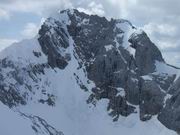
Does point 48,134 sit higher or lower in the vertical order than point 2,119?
lower

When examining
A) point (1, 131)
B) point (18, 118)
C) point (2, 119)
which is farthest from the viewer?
point (18, 118)

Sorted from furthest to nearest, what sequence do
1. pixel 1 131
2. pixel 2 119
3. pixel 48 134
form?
pixel 48 134, pixel 2 119, pixel 1 131

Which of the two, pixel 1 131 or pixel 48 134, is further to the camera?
pixel 48 134

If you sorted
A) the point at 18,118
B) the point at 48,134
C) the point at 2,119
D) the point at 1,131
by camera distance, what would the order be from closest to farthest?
the point at 1,131 → the point at 2,119 → the point at 18,118 → the point at 48,134

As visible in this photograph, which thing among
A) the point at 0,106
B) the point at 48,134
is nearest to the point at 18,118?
the point at 0,106

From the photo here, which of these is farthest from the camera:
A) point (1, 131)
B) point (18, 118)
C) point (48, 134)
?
point (48, 134)

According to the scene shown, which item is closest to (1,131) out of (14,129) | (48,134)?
(14,129)

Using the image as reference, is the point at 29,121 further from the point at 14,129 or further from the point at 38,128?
the point at 14,129

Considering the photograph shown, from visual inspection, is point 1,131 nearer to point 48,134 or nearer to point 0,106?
point 0,106

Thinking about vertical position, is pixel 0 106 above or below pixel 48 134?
above
